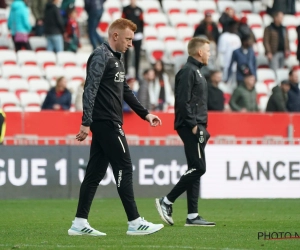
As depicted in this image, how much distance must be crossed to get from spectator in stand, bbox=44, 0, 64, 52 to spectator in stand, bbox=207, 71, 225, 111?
4.16 meters

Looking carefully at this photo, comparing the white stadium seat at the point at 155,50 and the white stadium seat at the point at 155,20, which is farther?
the white stadium seat at the point at 155,20

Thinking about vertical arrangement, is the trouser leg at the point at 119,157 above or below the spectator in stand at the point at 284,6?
below

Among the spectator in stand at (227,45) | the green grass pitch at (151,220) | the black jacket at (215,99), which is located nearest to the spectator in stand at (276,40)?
the spectator in stand at (227,45)

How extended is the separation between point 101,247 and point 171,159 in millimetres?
9063

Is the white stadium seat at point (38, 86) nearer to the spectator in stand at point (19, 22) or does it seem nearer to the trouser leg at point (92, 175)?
the spectator in stand at point (19, 22)

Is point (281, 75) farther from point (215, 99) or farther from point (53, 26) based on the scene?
point (53, 26)

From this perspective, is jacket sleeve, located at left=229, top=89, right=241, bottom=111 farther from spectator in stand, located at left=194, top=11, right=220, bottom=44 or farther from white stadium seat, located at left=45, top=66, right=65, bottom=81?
white stadium seat, located at left=45, top=66, right=65, bottom=81

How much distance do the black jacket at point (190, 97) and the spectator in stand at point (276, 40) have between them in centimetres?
1284

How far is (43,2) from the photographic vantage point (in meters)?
24.0

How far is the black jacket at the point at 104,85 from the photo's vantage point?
9930 mm

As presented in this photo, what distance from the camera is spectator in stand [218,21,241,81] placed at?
23891 millimetres

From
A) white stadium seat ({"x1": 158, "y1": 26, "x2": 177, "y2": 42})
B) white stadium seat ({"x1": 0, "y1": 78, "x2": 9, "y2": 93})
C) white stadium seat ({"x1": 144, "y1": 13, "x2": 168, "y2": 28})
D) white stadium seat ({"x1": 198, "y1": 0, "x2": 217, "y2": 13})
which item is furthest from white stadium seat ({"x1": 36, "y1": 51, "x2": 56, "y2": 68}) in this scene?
white stadium seat ({"x1": 198, "y1": 0, "x2": 217, "y2": 13})

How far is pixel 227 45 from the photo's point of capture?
78.8ft

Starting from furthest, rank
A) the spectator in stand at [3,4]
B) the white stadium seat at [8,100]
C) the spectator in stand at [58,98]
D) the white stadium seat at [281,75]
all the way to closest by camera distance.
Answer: the white stadium seat at [281,75], the spectator in stand at [3,4], the white stadium seat at [8,100], the spectator in stand at [58,98]
